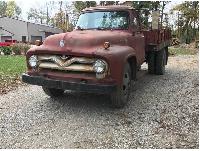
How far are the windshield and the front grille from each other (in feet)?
5.31

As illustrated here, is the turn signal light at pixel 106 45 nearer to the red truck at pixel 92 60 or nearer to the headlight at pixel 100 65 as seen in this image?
the red truck at pixel 92 60

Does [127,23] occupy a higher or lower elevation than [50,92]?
higher

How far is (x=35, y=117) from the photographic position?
636cm

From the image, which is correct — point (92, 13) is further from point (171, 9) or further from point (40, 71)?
point (171, 9)

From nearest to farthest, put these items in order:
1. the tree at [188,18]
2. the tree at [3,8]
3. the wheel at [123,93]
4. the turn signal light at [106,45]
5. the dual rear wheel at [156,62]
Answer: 1. the turn signal light at [106,45]
2. the wheel at [123,93]
3. the dual rear wheel at [156,62]
4. the tree at [188,18]
5. the tree at [3,8]

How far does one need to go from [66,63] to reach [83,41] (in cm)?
53

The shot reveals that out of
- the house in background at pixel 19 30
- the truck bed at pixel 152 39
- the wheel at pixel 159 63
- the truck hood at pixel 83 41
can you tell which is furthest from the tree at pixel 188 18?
the truck hood at pixel 83 41

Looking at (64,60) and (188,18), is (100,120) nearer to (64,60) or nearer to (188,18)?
(64,60)

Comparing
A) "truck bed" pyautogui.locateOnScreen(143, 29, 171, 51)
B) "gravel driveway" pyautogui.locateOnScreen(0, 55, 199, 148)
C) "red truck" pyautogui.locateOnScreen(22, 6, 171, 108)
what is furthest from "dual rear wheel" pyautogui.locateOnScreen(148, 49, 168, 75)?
"red truck" pyautogui.locateOnScreen(22, 6, 171, 108)

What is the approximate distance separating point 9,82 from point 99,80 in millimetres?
4788

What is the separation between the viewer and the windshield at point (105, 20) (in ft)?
25.1

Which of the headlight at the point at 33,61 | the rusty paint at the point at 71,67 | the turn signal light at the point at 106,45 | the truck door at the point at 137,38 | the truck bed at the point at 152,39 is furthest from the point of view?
the truck bed at the point at 152,39

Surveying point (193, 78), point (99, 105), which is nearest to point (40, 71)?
point (99, 105)


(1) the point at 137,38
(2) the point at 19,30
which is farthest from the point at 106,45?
(2) the point at 19,30
